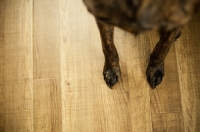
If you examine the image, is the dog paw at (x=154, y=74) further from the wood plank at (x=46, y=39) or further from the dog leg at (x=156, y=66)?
the wood plank at (x=46, y=39)

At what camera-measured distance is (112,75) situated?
4.70ft

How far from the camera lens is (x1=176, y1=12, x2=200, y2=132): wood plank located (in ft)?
4.58

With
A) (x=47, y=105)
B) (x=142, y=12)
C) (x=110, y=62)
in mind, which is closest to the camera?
(x=142, y=12)

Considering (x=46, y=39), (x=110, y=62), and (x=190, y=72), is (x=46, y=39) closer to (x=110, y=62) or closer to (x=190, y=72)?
(x=110, y=62)

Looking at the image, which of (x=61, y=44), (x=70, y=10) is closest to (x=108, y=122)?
(x=61, y=44)

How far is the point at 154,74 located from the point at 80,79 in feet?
1.36

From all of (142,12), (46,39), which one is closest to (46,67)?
(46,39)

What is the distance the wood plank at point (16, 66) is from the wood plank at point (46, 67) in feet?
0.12

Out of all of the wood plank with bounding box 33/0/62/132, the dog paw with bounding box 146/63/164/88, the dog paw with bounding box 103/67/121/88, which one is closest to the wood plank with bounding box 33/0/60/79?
the wood plank with bounding box 33/0/62/132

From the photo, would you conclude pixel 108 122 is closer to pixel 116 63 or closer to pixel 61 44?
pixel 116 63

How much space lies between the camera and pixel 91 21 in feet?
5.17

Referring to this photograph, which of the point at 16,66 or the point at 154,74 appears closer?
the point at 154,74

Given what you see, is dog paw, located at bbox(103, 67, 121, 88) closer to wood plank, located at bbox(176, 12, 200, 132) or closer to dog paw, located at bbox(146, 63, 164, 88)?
dog paw, located at bbox(146, 63, 164, 88)

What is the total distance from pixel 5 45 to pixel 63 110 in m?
0.55
